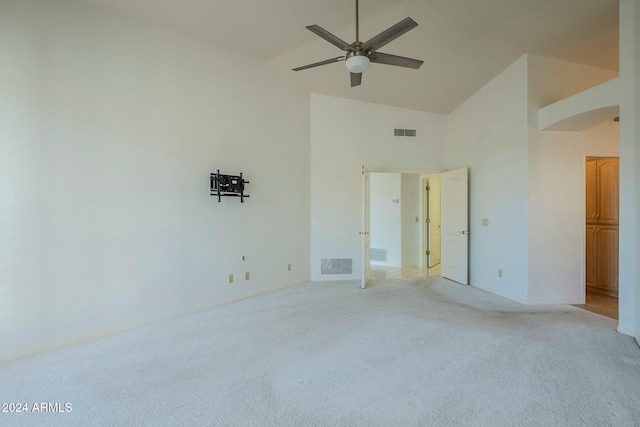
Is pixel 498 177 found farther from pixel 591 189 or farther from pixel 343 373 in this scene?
pixel 343 373

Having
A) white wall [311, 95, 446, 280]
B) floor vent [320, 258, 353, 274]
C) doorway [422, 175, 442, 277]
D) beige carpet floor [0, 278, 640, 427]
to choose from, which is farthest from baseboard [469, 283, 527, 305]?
floor vent [320, 258, 353, 274]

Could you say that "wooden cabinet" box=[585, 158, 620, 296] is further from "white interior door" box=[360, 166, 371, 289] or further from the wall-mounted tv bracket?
the wall-mounted tv bracket

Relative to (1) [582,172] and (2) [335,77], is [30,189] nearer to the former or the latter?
(2) [335,77]

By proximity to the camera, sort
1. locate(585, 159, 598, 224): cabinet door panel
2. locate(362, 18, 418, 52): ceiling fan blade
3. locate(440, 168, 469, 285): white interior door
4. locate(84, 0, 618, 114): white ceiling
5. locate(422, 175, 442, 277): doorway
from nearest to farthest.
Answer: locate(362, 18, 418, 52): ceiling fan blade < locate(84, 0, 618, 114): white ceiling < locate(585, 159, 598, 224): cabinet door panel < locate(440, 168, 469, 285): white interior door < locate(422, 175, 442, 277): doorway

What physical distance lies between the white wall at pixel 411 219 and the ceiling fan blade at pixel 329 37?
15.9 ft

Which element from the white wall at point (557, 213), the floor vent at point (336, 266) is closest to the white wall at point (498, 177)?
the white wall at point (557, 213)

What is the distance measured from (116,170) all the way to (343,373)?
9.70ft

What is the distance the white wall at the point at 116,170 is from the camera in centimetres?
265

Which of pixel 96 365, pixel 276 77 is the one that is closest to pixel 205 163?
pixel 276 77

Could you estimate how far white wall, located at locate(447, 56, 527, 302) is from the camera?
4.13 m

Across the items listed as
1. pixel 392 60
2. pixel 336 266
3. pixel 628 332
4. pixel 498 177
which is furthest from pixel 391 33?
pixel 336 266

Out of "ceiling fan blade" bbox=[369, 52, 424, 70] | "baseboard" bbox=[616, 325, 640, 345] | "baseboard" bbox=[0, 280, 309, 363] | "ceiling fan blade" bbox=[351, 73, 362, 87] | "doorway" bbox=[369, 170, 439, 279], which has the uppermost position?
"ceiling fan blade" bbox=[369, 52, 424, 70]

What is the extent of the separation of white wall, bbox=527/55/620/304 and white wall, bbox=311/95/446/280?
2.11 m

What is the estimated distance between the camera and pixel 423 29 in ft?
11.5
